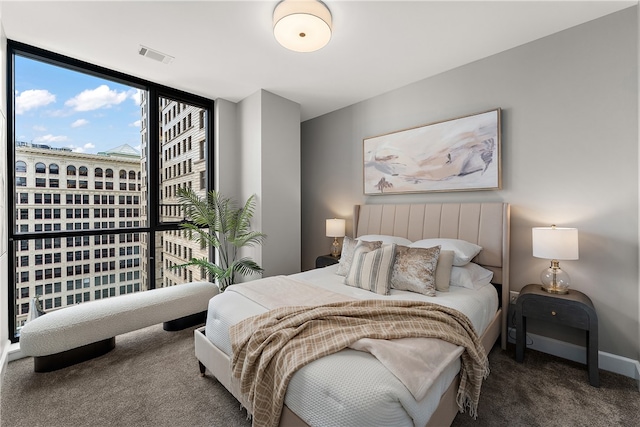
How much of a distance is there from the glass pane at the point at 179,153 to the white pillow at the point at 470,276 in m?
3.12

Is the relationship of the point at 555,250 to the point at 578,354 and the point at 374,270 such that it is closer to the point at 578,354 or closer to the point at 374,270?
the point at 578,354

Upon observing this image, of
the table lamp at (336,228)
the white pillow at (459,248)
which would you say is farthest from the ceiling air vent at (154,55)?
the white pillow at (459,248)

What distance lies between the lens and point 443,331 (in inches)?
55.3

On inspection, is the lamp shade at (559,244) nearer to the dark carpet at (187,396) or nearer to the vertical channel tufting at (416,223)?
the dark carpet at (187,396)

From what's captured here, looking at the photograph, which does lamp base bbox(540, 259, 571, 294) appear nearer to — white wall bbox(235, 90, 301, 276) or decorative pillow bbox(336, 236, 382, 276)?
decorative pillow bbox(336, 236, 382, 276)

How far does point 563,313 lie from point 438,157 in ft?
5.49

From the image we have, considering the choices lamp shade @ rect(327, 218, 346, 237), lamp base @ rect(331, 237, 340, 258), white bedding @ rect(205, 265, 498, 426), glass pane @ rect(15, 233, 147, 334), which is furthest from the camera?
lamp base @ rect(331, 237, 340, 258)

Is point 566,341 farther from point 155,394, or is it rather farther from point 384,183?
point 155,394

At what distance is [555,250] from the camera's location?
198cm

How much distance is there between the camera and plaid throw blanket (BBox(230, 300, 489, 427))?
1.26m

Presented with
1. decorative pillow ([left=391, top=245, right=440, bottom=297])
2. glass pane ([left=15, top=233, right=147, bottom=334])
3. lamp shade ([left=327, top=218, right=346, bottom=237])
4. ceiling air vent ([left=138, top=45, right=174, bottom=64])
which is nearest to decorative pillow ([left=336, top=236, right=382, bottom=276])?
decorative pillow ([left=391, top=245, right=440, bottom=297])

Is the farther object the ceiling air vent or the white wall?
the white wall

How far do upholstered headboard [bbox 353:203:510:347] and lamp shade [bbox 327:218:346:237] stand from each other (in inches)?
10.9

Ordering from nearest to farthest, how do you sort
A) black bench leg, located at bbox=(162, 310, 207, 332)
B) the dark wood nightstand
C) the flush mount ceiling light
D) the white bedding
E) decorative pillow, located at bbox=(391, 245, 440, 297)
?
1. the white bedding
2. the flush mount ceiling light
3. decorative pillow, located at bbox=(391, 245, 440, 297)
4. black bench leg, located at bbox=(162, 310, 207, 332)
5. the dark wood nightstand
